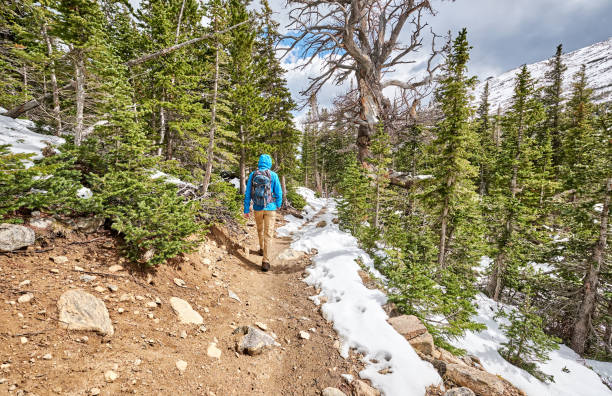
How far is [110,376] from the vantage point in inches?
87.0

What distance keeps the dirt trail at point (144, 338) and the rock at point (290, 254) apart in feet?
8.15

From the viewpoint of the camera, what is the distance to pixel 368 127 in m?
11.3

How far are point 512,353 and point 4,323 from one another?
41.4ft

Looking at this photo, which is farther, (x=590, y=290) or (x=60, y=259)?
(x=590, y=290)

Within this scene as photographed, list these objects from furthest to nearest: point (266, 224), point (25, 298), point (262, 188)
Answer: point (266, 224)
point (262, 188)
point (25, 298)

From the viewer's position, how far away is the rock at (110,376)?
2.18 meters

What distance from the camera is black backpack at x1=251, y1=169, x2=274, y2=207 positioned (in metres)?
6.37

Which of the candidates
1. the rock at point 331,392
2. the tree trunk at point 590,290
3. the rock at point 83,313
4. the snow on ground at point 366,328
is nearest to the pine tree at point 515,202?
the tree trunk at point 590,290

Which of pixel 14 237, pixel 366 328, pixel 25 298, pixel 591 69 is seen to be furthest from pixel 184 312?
pixel 591 69

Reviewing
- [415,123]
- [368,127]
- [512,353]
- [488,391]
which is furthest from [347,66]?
[512,353]

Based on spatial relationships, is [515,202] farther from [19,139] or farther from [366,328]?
[19,139]

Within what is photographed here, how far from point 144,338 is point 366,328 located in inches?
137

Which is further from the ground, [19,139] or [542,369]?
[19,139]

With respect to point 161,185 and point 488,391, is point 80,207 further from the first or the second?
point 488,391
